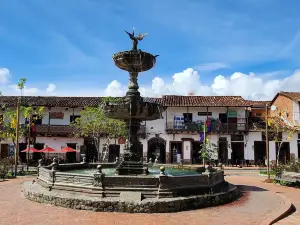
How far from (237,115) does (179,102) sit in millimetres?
6697

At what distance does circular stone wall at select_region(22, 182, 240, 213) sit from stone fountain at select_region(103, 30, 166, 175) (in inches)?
104

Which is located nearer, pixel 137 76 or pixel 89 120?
pixel 137 76

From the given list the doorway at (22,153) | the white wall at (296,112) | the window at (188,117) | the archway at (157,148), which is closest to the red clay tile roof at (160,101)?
the window at (188,117)

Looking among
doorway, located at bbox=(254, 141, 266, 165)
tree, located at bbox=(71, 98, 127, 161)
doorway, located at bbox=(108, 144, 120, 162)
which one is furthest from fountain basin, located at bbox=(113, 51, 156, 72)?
doorway, located at bbox=(254, 141, 266, 165)

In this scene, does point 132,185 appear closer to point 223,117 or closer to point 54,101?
point 223,117

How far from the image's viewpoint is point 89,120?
29.1 m

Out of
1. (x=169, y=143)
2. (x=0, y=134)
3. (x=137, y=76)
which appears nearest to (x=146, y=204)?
(x=137, y=76)

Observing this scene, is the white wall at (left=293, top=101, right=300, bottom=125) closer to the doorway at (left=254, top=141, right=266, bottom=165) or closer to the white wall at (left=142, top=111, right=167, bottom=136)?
the doorway at (left=254, top=141, right=266, bottom=165)

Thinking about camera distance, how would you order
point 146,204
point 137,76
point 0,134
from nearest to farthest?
point 146,204, point 137,76, point 0,134

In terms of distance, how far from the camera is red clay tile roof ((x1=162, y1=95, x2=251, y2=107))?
35.1 meters

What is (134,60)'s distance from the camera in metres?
12.0

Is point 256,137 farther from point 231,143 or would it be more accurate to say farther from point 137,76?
point 137,76

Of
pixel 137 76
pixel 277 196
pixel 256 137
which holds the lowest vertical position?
pixel 277 196

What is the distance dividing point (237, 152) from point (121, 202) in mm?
29960
